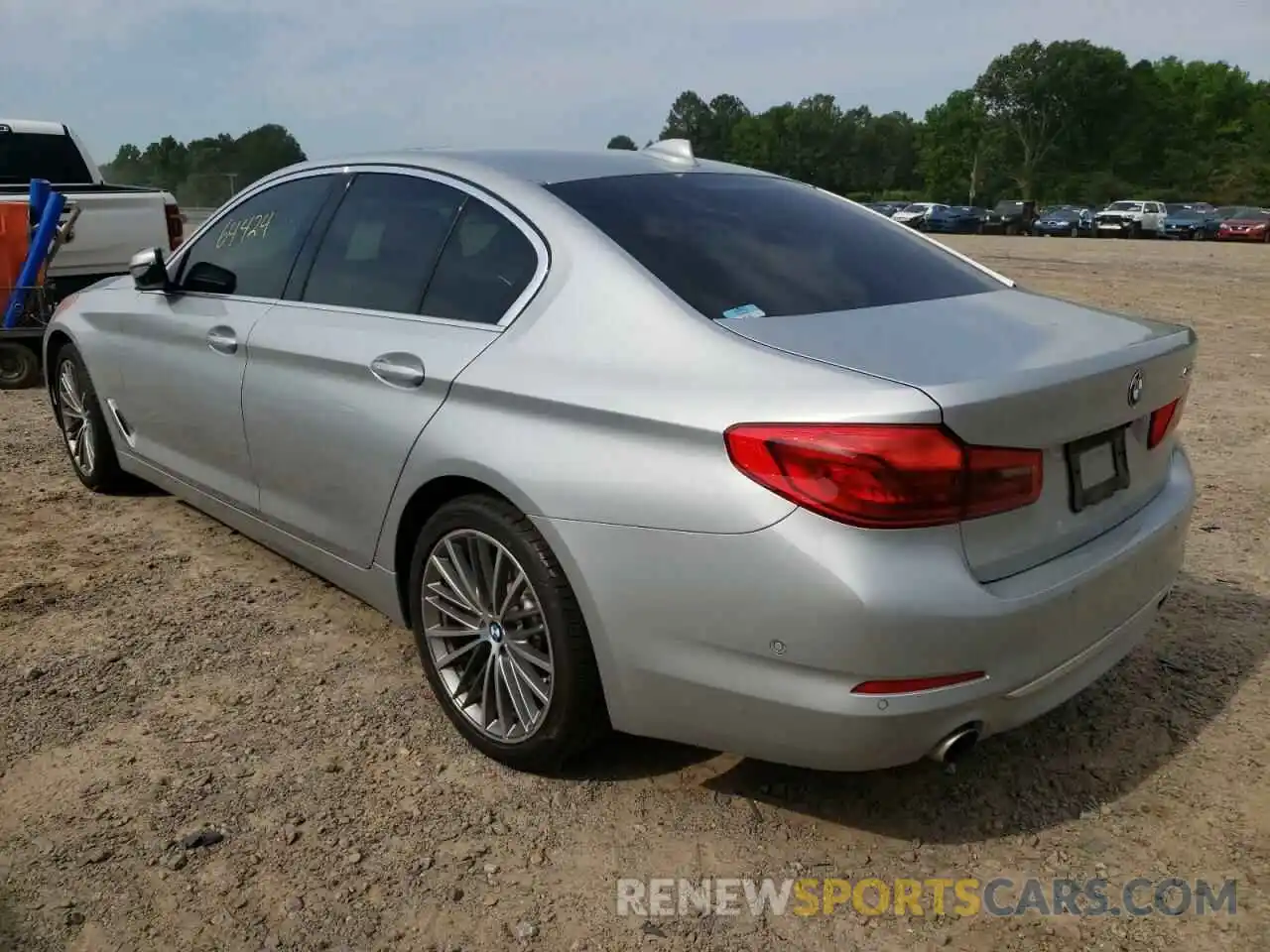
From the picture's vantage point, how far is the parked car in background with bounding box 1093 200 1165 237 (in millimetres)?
41250

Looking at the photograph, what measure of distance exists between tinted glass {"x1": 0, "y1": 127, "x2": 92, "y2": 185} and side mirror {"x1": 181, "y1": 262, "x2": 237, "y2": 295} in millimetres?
6854

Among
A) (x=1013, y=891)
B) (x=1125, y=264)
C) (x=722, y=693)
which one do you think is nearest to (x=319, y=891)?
(x=722, y=693)

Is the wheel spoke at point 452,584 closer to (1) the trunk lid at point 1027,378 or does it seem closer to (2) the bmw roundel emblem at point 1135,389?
(1) the trunk lid at point 1027,378

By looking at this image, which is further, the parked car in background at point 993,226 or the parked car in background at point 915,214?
the parked car in background at point 993,226

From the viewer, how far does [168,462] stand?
4.43m

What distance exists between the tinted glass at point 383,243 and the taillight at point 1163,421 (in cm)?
202

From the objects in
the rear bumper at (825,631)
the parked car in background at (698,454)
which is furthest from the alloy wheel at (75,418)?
the rear bumper at (825,631)

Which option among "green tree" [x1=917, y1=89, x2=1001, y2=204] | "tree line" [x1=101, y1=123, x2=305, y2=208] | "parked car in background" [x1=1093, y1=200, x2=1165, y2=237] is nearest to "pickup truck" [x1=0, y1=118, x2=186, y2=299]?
"tree line" [x1=101, y1=123, x2=305, y2=208]

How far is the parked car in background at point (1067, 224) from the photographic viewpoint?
146 ft

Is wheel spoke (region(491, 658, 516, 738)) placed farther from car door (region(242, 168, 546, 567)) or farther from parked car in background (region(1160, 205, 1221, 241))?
parked car in background (region(1160, 205, 1221, 241))

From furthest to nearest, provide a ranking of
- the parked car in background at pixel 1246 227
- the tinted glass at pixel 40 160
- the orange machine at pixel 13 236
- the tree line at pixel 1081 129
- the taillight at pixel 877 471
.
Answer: the tree line at pixel 1081 129
the parked car in background at pixel 1246 227
the tinted glass at pixel 40 160
the orange machine at pixel 13 236
the taillight at pixel 877 471

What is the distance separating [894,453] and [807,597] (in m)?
0.34

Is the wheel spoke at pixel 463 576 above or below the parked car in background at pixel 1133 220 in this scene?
above

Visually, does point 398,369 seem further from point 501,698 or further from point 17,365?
point 17,365
